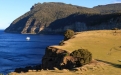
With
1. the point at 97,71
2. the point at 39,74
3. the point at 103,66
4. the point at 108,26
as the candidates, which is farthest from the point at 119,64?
the point at 108,26

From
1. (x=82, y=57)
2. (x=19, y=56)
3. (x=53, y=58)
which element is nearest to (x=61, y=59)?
(x=53, y=58)

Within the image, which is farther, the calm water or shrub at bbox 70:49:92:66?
the calm water

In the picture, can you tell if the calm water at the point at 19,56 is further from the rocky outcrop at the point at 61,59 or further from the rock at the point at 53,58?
the rocky outcrop at the point at 61,59

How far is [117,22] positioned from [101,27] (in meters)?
23.0

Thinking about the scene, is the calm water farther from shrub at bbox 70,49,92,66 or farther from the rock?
shrub at bbox 70,49,92,66

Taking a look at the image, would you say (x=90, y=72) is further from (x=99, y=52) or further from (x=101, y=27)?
(x=101, y=27)

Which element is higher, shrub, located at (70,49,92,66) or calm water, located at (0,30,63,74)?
shrub, located at (70,49,92,66)

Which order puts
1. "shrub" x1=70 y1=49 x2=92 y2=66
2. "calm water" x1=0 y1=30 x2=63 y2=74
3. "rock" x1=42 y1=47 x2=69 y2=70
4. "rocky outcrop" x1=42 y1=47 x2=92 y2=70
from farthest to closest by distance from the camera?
"calm water" x1=0 y1=30 x2=63 y2=74 → "rock" x1=42 y1=47 x2=69 y2=70 → "rocky outcrop" x1=42 y1=47 x2=92 y2=70 → "shrub" x1=70 y1=49 x2=92 y2=66

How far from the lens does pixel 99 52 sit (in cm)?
3566

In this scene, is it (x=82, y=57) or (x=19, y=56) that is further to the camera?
(x=19, y=56)

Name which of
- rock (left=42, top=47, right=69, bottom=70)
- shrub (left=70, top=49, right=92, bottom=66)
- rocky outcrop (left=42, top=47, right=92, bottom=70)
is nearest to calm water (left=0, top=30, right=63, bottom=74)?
rock (left=42, top=47, right=69, bottom=70)

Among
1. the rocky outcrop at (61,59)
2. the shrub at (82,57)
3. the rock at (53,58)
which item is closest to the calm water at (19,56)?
the rock at (53,58)

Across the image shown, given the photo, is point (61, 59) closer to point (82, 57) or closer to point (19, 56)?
point (82, 57)

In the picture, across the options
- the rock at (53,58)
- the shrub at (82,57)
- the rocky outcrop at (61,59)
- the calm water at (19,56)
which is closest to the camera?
the shrub at (82,57)
